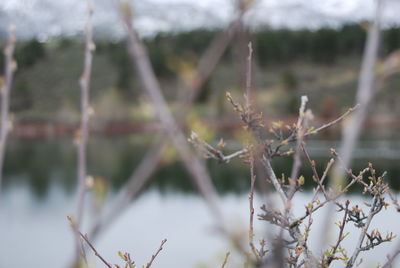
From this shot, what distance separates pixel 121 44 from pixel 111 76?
5224mm

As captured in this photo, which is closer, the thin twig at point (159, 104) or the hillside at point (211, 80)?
the thin twig at point (159, 104)

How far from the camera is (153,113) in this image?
26.0 inches

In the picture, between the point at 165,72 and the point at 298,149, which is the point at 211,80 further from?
the point at 298,149

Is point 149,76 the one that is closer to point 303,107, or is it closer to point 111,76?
point 303,107

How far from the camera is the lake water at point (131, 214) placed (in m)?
8.62

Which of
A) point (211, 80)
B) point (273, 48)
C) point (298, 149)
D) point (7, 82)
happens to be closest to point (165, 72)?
point (211, 80)

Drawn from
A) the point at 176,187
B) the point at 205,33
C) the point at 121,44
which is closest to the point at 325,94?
the point at 205,33

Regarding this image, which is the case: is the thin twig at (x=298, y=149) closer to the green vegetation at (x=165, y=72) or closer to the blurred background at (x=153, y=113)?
the blurred background at (x=153, y=113)

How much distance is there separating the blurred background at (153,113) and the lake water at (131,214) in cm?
5

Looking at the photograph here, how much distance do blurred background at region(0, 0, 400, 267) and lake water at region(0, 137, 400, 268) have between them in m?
0.05

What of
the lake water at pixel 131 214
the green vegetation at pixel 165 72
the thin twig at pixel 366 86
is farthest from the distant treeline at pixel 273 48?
the thin twig at pixel 366 86

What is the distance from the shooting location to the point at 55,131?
36.8 meters

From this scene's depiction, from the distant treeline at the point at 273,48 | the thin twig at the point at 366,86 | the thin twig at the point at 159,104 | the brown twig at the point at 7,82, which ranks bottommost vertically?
the thin twig at the point at 366,86

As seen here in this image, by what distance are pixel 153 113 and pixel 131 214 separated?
11231 millimetres
